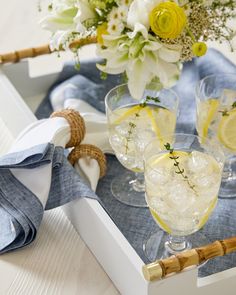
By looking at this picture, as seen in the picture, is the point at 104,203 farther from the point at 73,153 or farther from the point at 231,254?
the point at 231,254

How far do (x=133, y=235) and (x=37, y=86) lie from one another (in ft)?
2.06

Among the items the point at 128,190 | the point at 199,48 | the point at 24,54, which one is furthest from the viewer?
the point at 24,54

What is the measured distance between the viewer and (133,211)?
1.35 m

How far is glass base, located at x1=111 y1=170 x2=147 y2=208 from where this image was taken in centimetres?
138

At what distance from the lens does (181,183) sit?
114 cm

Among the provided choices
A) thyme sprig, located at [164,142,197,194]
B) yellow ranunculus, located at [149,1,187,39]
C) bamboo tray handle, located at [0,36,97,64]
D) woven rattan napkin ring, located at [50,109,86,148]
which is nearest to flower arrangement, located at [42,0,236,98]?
yellow ranunculus, located at [149,1,187,39]

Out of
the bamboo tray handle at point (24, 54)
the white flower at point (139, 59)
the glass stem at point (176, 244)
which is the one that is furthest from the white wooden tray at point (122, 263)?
the bamboo tray handle at point (24, 54)

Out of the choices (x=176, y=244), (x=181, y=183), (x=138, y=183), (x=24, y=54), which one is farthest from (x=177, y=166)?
(x=24, y=54)

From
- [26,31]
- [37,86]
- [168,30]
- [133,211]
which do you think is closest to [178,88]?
[37,86]

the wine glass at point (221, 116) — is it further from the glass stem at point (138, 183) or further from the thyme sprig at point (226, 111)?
the glass stem at point (138, 183)

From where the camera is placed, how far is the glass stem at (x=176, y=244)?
125 cm

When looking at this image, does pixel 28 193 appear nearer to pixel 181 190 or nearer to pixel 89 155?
pixel 89 155

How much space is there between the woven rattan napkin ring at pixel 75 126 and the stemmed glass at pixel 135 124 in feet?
0.29

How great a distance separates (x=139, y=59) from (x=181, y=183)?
0.22 meters
